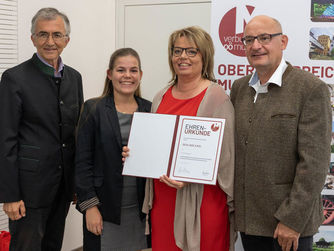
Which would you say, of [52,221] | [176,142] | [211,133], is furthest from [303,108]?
[52,221]

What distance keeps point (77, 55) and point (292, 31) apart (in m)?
2.23

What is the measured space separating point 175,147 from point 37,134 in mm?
988

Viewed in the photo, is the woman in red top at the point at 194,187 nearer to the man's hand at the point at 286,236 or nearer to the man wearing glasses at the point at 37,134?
the man's hand at the point at 286,236

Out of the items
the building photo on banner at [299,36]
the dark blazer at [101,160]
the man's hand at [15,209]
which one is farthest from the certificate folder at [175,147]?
the building photo on banner at [299,36]

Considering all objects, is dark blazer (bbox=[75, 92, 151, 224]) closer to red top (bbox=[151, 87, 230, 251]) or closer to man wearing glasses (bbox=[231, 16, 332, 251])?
red top (bbox=[151, 87, 230, 251])

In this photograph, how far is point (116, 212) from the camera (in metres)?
2.55

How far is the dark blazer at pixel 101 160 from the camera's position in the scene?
253 centimetres

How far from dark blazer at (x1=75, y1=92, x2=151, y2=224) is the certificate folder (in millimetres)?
132

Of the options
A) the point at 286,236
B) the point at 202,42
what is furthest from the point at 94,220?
the point at 202,42

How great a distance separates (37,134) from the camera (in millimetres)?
2750

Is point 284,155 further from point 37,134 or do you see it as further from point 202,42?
point 37,134

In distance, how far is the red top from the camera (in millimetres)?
2373

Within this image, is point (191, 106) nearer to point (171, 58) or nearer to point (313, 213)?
point (171, 58)

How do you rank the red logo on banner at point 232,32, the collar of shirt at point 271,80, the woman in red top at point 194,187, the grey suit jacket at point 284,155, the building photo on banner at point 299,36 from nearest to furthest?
the grey suit jacket at point 284,155
the collar of shirt at point 271,80
the woman in red top at point 194,187
the building photo on banner at point 299,36
the red logo on banner at point 232,32
